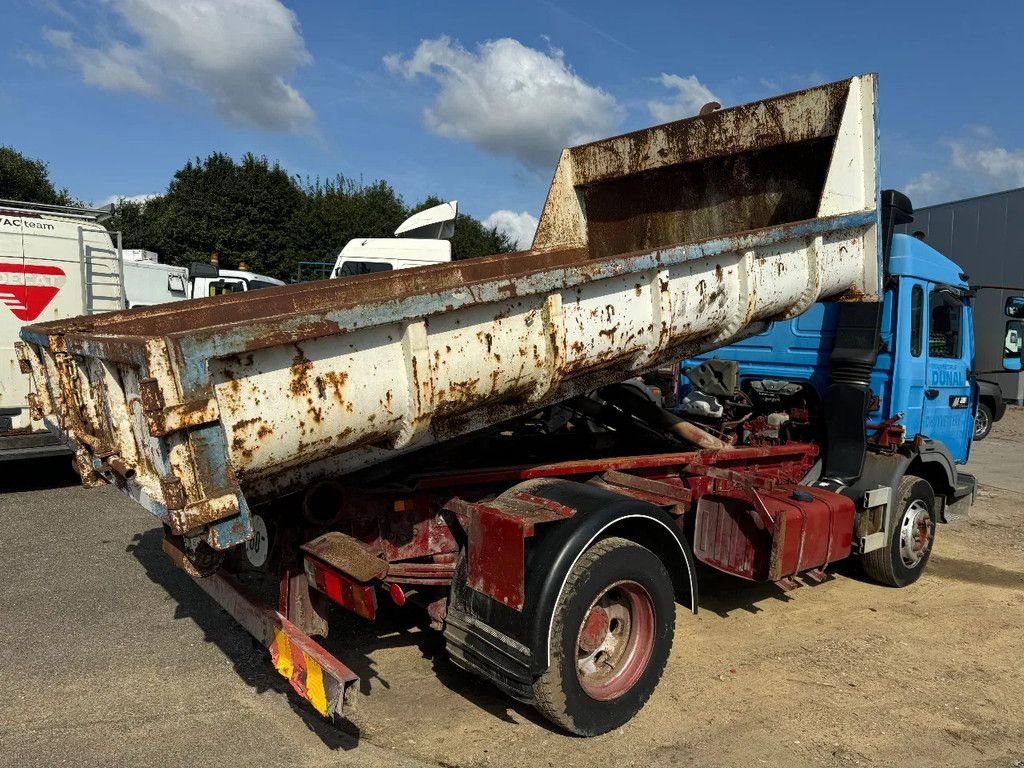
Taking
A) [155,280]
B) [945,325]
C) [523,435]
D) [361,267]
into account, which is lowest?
[523,435]

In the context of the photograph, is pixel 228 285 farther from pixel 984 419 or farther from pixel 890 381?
pixel 984 419

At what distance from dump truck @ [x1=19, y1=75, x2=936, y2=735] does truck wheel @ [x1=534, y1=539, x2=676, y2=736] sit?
1 cm

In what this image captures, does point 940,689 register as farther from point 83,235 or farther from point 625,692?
point 83,235

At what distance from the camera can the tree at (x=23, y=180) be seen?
28.2 metres

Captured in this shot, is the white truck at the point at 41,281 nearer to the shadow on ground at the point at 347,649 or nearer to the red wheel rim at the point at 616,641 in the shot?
the shadow on ground at the point at 347,649

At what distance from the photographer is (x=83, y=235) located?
27.2ft

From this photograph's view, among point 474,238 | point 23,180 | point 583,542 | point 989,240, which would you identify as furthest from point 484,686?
point 474,238

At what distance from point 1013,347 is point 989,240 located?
48.4 ft

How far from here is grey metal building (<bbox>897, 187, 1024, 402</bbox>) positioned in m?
18.1

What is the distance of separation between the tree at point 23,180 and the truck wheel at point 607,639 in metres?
30.5

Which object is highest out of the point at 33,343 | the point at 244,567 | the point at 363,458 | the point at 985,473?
the point at 33,343

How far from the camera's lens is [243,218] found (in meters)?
36.0

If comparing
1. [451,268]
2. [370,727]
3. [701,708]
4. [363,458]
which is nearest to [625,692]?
[701,708]

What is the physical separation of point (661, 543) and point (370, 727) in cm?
166
